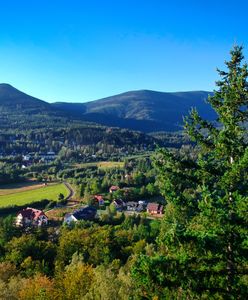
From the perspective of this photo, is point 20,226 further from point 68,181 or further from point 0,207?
point 68,181

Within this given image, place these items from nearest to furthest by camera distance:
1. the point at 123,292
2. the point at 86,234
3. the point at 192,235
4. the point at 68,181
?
1. the point at 192,235
2. the point at 123,292
3. the point at 86,234
4. the point at 68,181

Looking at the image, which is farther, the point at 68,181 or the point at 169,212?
the point at 68,181

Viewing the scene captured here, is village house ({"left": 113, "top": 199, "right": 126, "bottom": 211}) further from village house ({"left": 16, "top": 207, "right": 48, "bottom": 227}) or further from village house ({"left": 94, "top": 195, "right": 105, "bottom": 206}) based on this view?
village house ({"left": 16, "top": 207, "right": 48, "bottom": 227})

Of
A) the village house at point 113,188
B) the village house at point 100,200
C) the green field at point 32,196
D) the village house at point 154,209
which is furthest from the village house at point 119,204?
the green field at point 32,196

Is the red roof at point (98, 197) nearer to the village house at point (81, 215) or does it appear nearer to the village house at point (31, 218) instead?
the village house at point (81, 215)

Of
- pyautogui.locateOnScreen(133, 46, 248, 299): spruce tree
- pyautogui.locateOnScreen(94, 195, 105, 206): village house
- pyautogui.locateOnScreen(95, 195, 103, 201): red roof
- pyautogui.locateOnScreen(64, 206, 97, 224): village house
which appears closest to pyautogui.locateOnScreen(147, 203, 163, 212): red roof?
pyautogui.locateOnScreen(94, 195, 105, 206): village house

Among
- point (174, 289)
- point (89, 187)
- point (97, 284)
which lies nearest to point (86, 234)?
point (97, 284)

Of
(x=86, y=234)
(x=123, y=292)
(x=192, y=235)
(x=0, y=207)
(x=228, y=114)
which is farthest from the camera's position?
(x=0, y=207)
